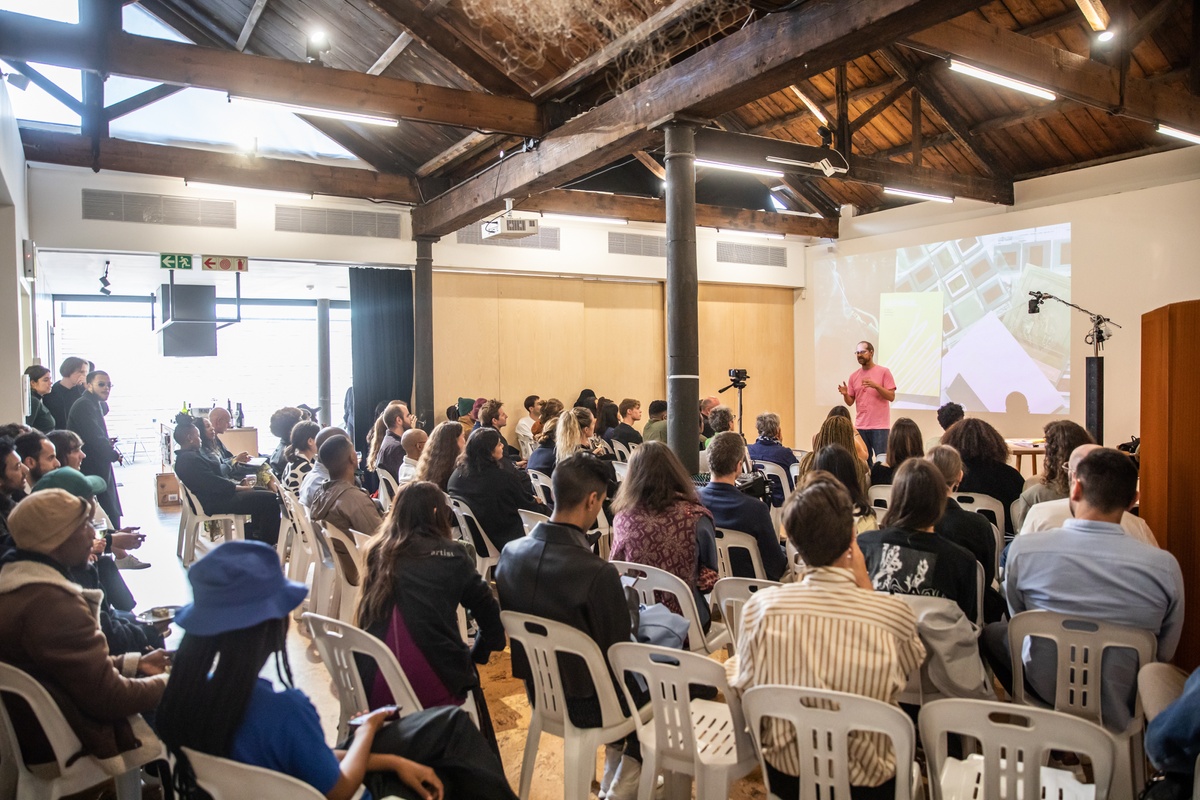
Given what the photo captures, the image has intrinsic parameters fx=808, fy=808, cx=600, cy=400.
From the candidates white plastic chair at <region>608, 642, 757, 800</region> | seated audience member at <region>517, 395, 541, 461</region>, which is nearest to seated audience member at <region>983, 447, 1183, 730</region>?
white plastic chair at <region>608, 642, 757, 800</region>

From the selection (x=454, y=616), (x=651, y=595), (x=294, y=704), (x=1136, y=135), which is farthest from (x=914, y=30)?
(x=1136, y=135)

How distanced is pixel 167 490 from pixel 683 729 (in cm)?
858

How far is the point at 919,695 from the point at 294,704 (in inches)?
70.7

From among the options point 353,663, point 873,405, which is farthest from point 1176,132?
point 353,663

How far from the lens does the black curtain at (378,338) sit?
902 centimetres

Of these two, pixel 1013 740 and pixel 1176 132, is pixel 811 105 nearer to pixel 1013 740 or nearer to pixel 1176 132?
pixel 1176 132

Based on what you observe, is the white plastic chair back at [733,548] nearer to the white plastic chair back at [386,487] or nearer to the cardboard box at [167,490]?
the white plastic chair back at [386,487]

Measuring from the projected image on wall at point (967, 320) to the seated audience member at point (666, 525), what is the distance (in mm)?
7413

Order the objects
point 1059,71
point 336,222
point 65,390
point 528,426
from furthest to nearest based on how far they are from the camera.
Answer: point 528,426
point 336,222
point 65,390
point 1059,71

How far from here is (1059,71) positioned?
5.66 metres

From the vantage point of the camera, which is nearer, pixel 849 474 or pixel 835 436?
pixel 849 474

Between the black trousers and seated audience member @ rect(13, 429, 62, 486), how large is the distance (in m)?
2.95

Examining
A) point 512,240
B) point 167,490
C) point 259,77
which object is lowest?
point 167,490

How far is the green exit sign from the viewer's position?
303 inches
